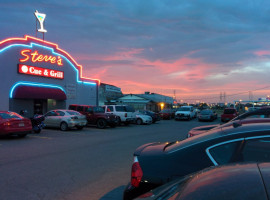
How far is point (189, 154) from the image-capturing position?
338cm

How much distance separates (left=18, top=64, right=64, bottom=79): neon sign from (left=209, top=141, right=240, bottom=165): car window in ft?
72.4

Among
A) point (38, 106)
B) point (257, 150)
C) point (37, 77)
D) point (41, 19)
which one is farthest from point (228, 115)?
point (257, 150)

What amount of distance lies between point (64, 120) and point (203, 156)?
1578 cm

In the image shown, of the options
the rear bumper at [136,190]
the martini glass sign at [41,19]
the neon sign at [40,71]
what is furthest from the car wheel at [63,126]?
the rear bumper at [136,190]

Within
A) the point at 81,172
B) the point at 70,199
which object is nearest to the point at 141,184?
the point at 70,199

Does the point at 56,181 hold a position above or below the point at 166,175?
below

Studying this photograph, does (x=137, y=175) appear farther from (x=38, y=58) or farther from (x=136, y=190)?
(x=38, y=58)

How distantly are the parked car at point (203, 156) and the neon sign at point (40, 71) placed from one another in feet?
70.8

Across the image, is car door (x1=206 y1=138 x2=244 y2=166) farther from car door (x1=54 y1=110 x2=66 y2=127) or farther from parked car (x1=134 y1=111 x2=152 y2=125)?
parked car (x1=134 y1=111 x2=152 y2=125)

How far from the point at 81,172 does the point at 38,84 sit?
63.5 feet

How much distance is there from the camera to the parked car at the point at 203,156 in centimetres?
320

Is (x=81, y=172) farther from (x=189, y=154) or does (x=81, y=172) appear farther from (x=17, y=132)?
(x=17, y=132)

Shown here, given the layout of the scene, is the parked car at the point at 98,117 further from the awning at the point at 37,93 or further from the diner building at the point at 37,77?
the diner building at the point at 37,77

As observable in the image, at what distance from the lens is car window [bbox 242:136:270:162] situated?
10.4 feet
